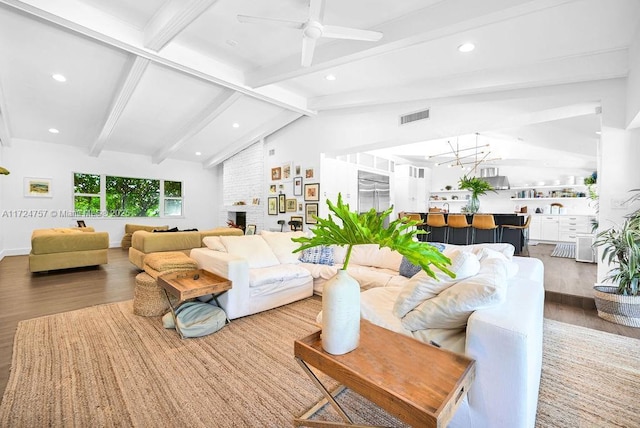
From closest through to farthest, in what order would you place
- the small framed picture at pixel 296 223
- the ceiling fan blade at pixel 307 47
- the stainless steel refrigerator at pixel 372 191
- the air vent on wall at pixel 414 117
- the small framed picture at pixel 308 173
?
the ceiling fan blade at pixel 307 47 → the air vent on wall at pixel 414 117 → the small framed picture at pixel 308 173 → the small framed picture at pixel 296 223 → the stainless steel refrigerator at pixel 372 191

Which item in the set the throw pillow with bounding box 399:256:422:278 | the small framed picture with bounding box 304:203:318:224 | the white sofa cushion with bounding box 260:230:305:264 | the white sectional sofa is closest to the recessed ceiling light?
the white sectional sofa

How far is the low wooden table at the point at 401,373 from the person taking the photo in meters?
0.92

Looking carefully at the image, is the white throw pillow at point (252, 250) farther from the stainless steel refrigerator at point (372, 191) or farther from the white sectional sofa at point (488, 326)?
the stainless steel refrigerator at point (372, 191)

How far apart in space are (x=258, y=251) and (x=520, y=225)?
5.29 m

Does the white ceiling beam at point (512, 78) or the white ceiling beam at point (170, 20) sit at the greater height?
the white ceiling beam at point (170, 20)

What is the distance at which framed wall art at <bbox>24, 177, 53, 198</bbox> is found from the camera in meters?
6.82

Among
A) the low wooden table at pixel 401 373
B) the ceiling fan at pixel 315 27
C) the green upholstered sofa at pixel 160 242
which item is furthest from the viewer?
the green upholstered sofa at pixel 160 242

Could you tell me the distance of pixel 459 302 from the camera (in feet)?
4.45

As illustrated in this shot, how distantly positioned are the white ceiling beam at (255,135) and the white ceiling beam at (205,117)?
4.49 ft

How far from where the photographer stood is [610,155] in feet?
10.7

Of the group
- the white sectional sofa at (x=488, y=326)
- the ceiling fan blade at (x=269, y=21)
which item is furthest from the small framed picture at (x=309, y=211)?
the ceiling fan blade at (x=269, y=21)

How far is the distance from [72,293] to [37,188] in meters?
5.31

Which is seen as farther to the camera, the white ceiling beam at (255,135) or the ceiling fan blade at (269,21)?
the white ceiling beam at (255,135)

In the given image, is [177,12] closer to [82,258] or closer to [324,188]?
[324,188]
